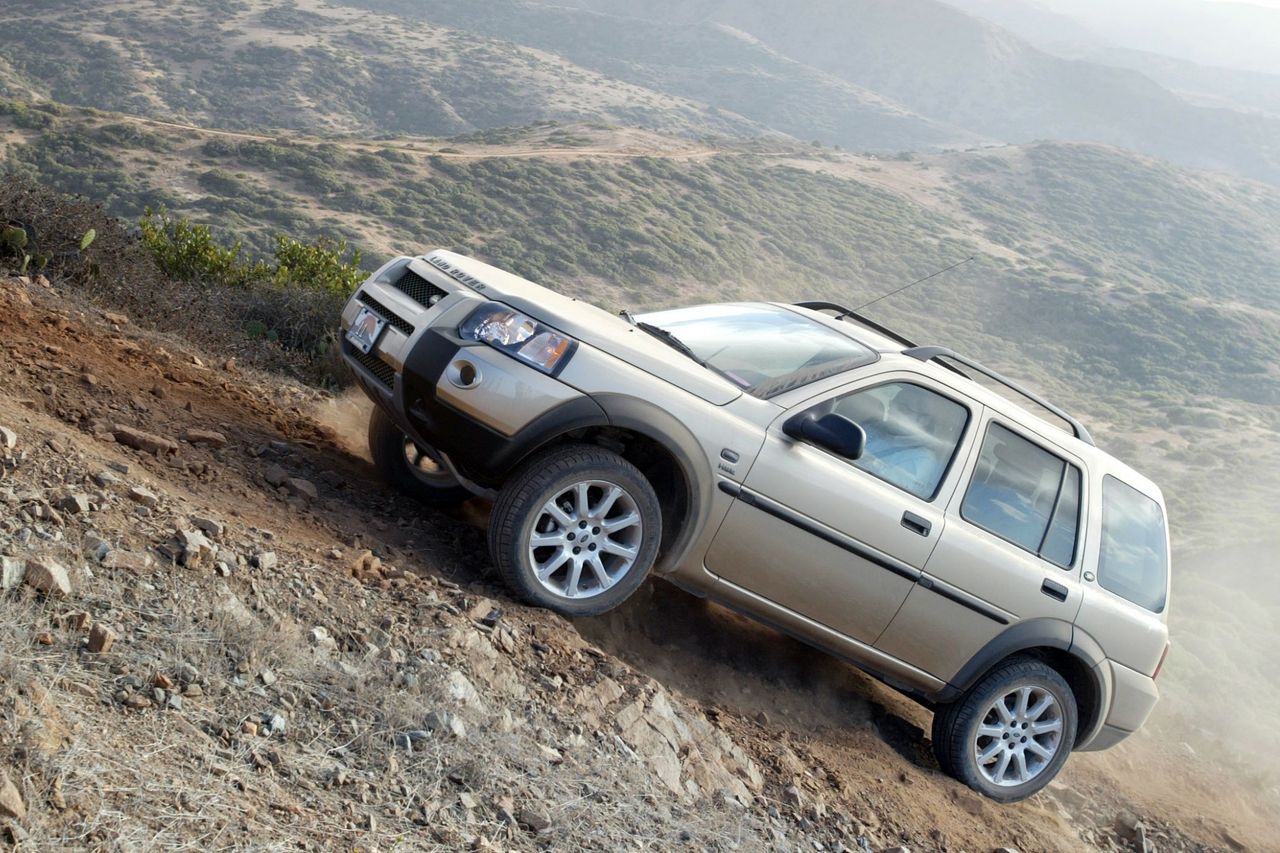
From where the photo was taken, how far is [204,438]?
5.79 meters

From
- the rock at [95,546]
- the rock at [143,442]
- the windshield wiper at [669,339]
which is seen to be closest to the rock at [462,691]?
the rock at [95,546]

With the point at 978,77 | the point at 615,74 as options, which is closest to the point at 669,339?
the point at 615,74

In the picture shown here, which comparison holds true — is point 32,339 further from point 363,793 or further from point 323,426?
point 363,793

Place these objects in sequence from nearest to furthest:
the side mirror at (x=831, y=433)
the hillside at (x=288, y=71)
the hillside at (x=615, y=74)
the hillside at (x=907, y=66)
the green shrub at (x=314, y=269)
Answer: the side mirror at (x=831, y=433) → the green shrub at (x=314, y=269) → the hillside at (x=288, y=71) → the hillside at (x=615, y=74) → the hillside at (x=907, y=66)

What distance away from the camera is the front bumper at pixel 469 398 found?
4.81 metres

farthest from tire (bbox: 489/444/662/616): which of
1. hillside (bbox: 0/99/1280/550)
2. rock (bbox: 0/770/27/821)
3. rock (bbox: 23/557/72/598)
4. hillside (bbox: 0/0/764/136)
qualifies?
hillside (bbox: 0/0/764/136)

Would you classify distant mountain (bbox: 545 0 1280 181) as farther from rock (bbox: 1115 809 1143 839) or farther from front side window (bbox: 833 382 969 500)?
front side window (bbox: 833 382 969 500)

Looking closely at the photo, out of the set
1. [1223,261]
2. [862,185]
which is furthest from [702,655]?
[1223,261]

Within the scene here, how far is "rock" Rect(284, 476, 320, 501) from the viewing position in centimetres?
554

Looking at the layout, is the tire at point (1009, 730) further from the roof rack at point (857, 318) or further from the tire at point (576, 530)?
the tire at point (576, 530)

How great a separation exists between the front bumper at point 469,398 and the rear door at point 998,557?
1809mm

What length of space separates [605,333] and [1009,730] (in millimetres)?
2912

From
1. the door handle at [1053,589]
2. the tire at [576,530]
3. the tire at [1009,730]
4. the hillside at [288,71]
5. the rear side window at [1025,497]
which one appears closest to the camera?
the tire at [576,530]

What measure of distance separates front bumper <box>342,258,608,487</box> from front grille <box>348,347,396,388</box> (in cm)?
2
